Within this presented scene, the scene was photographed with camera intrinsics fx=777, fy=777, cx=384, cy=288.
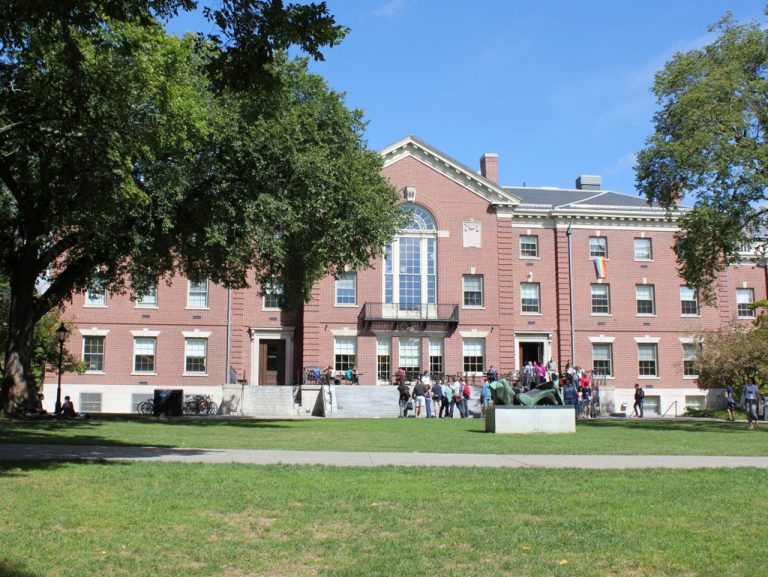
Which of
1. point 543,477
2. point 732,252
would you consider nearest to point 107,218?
point 543,477

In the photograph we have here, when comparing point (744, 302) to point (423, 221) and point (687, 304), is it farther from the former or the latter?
point (423, 221)

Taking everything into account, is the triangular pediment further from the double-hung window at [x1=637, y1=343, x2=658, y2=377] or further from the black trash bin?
the black trash bin

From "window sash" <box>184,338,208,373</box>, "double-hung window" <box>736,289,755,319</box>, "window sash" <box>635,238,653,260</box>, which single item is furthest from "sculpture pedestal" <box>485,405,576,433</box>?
"double-hung window" <box>736,289,755,319</box>

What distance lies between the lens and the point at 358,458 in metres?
12.7

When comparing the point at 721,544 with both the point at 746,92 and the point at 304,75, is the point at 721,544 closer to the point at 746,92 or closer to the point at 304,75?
the point at 304,75

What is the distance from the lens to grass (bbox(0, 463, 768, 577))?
610 cm

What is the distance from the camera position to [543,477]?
415 inches

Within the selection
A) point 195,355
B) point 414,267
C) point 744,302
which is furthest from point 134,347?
point 744,302

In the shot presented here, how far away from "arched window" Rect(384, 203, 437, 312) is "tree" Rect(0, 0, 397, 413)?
45.3 feet

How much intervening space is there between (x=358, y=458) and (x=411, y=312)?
29738 mm

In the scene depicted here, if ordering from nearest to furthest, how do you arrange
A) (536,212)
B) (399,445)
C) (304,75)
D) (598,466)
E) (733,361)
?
1. (598,466)
2. (399,445)
3. (304,75)
4. (733,361)
5. (536,212)

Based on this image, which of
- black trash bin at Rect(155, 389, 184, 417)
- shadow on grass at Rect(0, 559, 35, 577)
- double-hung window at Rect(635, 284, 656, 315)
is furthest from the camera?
double-hung window at Rect(635, 284, 656, 315)

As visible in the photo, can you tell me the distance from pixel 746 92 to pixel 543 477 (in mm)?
20396

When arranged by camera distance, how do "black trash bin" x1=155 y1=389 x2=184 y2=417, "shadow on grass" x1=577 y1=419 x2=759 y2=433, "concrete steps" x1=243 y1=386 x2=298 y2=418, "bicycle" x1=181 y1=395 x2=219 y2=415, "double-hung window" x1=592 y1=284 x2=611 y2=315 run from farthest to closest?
"double-hung window" x1=592 y1=284 x2=611 y2=315 → "bicycle" x1=181 y1=395 x2=219 y2=415 → "concrete steps" x1=243 y1=386 x2=298 y2=418 → "black trash bin" x1=155 y1=389 x2=184 y2=417 → "shadow on grass" x1=577 y1=419 x2=759 y2=433
